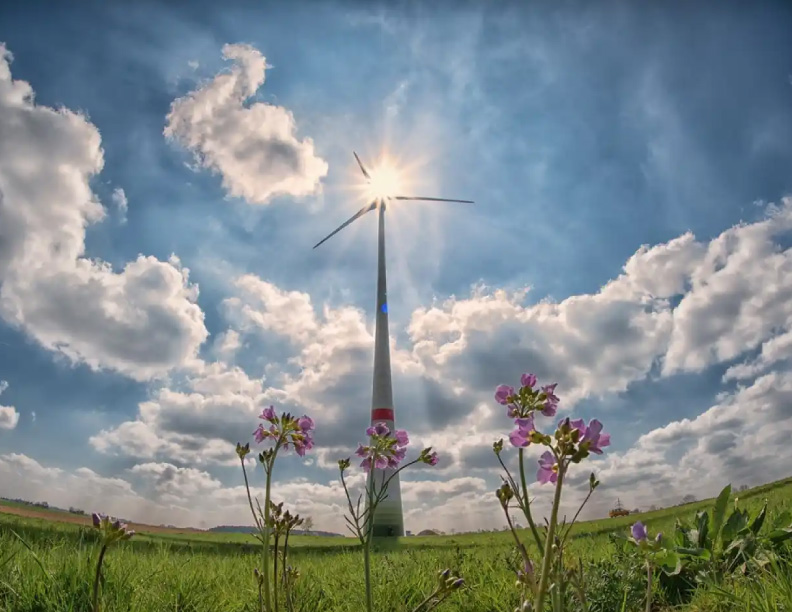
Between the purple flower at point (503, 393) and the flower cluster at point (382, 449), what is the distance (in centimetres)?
136

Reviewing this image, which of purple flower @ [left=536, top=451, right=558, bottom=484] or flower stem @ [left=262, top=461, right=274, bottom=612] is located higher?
purple flower @ [left=536, top=451, right=558, bottom=484]

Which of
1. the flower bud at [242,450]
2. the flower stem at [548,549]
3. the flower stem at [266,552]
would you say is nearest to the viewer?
the flower stem at [548,549]

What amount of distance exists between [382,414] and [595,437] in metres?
35.1

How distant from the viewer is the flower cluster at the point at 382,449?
14.7ft

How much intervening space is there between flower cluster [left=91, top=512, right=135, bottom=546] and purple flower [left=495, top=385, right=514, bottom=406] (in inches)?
85.5

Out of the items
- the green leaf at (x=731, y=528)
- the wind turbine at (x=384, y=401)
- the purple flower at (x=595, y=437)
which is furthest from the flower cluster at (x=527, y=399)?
the wind turbine at (x=384, y=401)

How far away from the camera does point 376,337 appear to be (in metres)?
38.0

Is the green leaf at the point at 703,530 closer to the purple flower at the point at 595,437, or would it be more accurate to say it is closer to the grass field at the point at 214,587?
the grass field at the point at 214,587

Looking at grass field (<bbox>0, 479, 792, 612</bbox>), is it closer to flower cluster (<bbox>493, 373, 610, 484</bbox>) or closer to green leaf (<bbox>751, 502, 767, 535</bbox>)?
green leaf (<bbox>751, 502, 767, 535</bbox>)

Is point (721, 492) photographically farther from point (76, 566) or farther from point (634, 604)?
point (76, 566)

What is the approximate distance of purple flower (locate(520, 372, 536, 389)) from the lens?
331 cm

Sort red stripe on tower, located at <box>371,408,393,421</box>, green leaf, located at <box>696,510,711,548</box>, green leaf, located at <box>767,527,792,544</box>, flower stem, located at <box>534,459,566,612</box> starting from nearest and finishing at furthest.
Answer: flower stem, located at <box>534,459,566,612</box>, green leaf, located at <box>767,527,792,544</box>, green leaf, located at <box>696,510,711,548</box>, red stripe on tower, located at <box>371,408,393,421</box>

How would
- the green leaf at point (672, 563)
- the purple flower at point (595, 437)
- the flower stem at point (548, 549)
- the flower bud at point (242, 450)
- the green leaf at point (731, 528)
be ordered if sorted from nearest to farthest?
1. the flower stem at point (548, 549)
2. the purple flower at point (595, 437)
3. the flower bud at point (242, 450)
4. the green leaf at point (672, 563)
5. the green leaf at point (731, 528)

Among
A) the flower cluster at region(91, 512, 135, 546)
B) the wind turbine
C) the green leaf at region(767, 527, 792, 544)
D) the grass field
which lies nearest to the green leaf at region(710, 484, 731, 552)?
the green leaf at region(767, 527, 792, 544)
